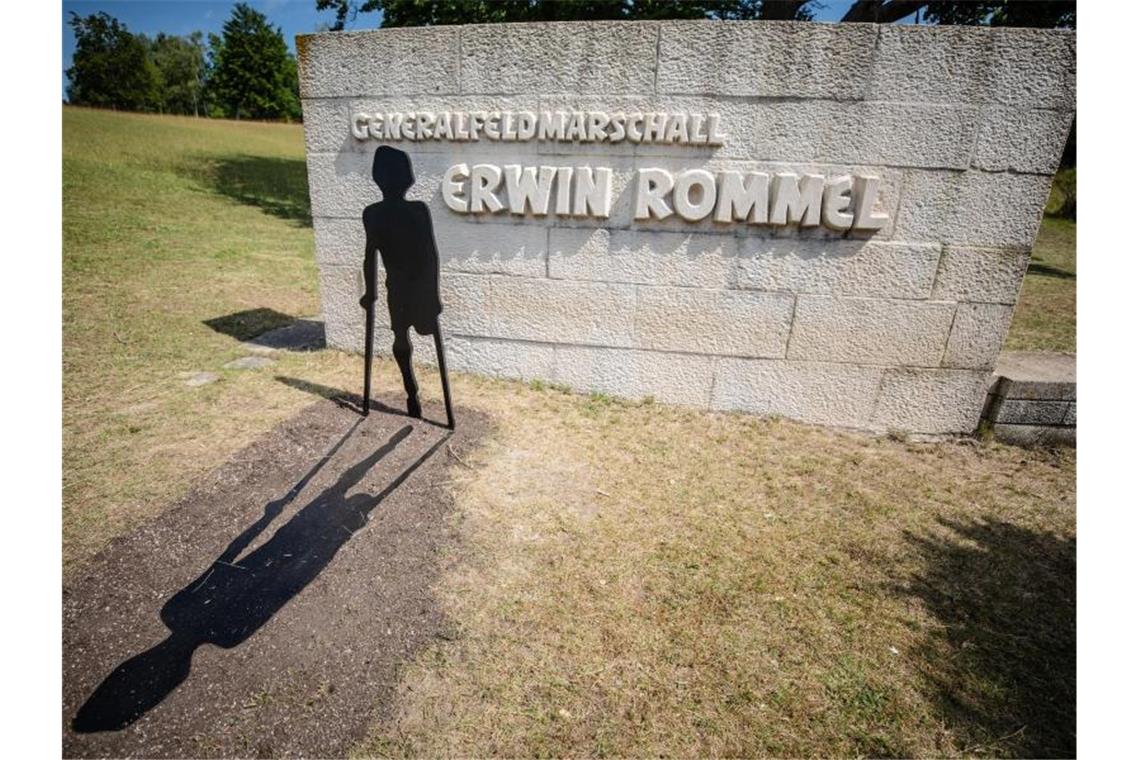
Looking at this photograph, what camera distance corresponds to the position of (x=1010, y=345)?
630 centimetres

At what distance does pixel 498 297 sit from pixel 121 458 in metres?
2.96

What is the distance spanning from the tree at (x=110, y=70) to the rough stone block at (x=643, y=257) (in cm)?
6586

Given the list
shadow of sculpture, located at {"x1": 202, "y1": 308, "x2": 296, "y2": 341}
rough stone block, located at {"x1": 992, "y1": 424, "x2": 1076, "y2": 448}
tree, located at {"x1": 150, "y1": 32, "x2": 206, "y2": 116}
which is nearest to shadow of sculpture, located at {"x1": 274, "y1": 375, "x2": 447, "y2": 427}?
shadow of sculpture, located at {"x1": 202, "y1": 308, "x2": 296, "y2": 341}

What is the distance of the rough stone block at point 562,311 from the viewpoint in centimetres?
461

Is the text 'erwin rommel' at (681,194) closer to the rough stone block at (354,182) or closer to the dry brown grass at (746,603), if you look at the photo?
the rough stone block at (354,182)

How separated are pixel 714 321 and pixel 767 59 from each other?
1964 millimetres

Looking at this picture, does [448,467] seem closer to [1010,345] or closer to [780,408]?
[780,408]

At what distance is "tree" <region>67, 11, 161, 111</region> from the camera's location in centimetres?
5072

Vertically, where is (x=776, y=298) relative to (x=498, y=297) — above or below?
above

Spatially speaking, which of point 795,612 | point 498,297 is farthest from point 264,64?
point 795,612

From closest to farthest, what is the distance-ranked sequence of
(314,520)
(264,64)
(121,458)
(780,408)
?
(314,520) → (121,458) → (780,408) → (264,64)

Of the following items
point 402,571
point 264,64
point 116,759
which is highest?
point 264,64

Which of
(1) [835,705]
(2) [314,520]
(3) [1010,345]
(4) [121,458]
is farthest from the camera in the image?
(3) [1010,345]

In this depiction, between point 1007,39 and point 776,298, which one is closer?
point 1007,39
